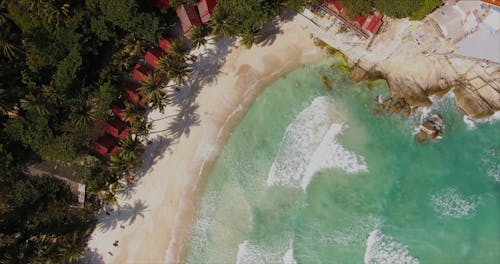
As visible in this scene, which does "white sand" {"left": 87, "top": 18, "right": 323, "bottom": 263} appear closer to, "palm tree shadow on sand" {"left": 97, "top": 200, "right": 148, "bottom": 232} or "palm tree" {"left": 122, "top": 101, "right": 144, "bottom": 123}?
"palm tree shadow on sand" {"left": 97, "top": 200, "right": 148, "bottom": 232}

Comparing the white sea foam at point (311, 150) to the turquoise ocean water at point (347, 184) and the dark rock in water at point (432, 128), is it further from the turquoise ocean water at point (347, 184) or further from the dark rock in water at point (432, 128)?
the dark rock in water at point (432, 128)

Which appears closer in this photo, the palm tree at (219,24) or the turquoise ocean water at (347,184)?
the palm tree at (219,24)

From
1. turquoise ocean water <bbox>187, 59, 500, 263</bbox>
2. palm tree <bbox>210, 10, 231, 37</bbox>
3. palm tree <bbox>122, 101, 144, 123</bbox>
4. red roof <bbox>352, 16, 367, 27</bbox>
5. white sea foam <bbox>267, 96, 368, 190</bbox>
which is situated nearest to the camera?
palm tree <bbox>210, 10, 231, 37</bbox>

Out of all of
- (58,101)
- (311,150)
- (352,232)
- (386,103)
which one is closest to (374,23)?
(386,103)

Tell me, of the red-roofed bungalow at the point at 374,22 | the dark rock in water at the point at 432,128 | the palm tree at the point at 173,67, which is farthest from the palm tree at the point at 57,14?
the dark rock in water at the point at 432,128

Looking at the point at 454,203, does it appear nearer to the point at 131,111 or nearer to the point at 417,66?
the point at 417,66

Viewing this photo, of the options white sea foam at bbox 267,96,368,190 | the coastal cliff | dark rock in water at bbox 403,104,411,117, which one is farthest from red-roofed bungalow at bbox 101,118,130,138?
dark rock in water at bbox 403,104,411,117

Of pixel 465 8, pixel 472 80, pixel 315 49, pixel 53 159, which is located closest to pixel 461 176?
pixel 472 80
